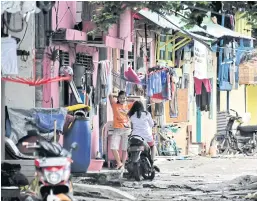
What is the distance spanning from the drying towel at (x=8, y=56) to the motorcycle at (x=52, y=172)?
2.62 meters

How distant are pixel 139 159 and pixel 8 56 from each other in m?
5.25

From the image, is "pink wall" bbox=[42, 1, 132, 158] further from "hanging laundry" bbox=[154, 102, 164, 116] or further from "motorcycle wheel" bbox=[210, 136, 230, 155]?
"motorcycle wheel" bbox=[210, 136, 230, 155]

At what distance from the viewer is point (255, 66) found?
3431cm

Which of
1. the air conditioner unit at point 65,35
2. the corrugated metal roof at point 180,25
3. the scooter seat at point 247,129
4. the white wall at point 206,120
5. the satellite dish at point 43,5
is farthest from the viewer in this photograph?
the white wall at point 206,120

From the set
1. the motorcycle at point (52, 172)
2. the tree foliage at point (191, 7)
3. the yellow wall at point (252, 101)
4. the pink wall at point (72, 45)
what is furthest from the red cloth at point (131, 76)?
the yellow wall at point (252, 101)

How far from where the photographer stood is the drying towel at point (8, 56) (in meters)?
13.3

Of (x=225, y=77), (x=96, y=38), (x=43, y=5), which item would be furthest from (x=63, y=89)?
(x=225, y=77)

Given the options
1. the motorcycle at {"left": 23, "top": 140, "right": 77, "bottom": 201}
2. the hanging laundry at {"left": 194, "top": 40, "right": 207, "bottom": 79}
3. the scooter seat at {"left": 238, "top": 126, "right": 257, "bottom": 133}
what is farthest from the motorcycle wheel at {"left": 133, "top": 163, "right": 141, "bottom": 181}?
the scooter seat at {"left": 238, "top": 126, "right": 257, "bottom": 133}

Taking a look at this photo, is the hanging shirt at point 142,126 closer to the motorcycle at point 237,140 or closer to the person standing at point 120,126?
the person standing at point 120,126

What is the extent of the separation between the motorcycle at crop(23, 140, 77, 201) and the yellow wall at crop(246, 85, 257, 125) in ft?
89.6

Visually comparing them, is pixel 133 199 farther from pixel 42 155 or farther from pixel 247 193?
pixel 42 155

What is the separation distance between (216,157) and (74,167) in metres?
11.6

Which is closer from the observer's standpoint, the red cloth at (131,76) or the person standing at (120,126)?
the person standing at (120,126)

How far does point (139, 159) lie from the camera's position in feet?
58.9
